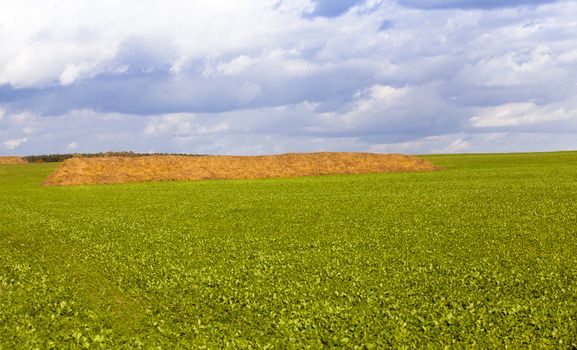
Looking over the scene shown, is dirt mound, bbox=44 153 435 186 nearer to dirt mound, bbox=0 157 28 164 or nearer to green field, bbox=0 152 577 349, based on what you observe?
green field, bbox=0 152 577 349

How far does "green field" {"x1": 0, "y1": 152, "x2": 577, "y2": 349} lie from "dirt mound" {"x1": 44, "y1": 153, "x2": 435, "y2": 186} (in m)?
39.1

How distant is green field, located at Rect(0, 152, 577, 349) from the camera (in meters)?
12.1

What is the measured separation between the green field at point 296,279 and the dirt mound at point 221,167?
3909 centimetres

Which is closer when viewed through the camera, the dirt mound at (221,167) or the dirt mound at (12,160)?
the dirt mound at (221,167)

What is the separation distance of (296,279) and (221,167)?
60799mm

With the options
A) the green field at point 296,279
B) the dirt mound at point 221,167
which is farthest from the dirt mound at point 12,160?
the green field at point 296,279

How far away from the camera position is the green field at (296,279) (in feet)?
A: 39.7

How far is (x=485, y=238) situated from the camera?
70.6ft

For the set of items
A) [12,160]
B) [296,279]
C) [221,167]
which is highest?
[12,160]

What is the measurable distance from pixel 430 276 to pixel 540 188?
96.2ft

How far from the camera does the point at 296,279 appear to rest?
621 inches

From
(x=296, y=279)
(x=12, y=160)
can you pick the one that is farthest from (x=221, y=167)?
(x=12, y=160)

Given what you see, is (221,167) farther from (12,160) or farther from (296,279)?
(12,160)

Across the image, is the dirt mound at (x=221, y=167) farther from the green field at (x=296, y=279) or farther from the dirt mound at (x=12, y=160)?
the dirt mound at (x=12, y=160)
